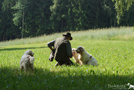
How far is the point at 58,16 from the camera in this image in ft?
194

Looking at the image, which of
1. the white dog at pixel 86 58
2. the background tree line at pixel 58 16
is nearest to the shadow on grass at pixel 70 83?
the white dog at pixel 86 58

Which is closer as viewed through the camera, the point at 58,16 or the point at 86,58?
the point at 86,58

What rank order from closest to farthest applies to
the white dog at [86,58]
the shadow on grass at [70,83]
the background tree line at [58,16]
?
1. the shadow on grass at [70,83]
2. the white dog at [86,58]
3. the background tree line at [58,16]

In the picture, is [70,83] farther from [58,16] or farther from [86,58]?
[58,16]

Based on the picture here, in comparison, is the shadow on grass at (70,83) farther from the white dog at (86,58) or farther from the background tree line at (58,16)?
the background tree line at (58,16)

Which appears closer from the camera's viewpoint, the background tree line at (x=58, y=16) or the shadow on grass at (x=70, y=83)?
the shadow on grass at (x=70, y=83)

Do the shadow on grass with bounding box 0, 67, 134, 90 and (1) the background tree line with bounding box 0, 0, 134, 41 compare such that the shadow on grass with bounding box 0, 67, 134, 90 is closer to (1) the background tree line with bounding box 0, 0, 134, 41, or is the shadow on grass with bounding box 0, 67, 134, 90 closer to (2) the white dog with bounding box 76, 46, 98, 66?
(2) the white dog with bounding box 76, 46, 98, 66

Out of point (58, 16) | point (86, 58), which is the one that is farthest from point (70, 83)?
point (58, 16)

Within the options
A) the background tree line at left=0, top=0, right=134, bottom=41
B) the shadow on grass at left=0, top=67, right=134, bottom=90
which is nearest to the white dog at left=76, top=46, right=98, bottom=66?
the shadow on grass at left=0, top=67, right=134, bottom=90

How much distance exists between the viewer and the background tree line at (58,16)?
→ 58094 millimetres

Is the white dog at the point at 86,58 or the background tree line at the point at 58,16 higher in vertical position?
the background tree line at the point at 58,16

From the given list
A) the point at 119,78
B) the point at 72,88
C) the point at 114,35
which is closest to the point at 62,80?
the point at 72,88

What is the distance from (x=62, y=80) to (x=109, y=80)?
1352mm

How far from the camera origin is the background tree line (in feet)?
191
